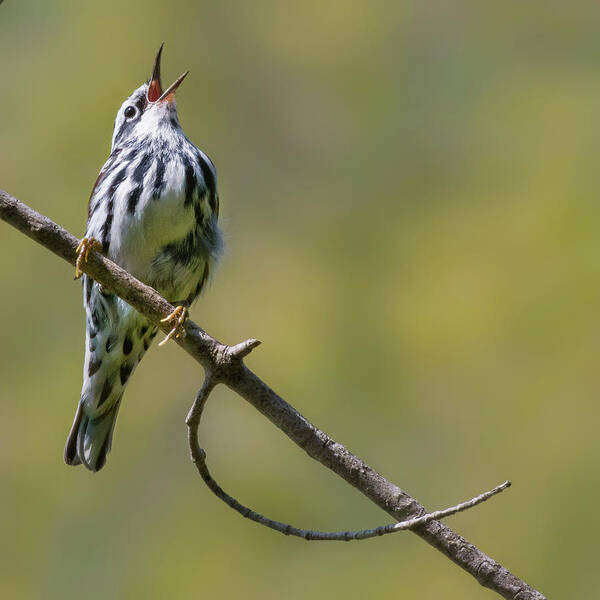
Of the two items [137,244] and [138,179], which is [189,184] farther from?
[137,244]

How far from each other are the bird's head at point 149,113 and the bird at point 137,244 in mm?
18

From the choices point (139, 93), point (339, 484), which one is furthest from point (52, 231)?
point (339, 484)

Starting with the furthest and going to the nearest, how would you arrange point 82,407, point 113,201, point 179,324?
point 82,407, point 113,201, point 179,324

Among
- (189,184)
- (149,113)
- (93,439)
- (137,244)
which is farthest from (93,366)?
(149,113)

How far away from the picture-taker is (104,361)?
3531mm

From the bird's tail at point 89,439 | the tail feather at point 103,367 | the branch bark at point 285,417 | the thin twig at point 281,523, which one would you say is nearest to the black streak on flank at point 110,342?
the tail feather at point 103,367

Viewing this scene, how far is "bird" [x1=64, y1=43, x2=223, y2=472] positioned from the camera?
335 centimetres

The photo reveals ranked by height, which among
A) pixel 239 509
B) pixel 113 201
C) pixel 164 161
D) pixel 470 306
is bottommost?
pixel 239 509

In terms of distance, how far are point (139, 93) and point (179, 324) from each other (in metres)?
1.88

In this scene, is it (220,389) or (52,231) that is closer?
(52,231)

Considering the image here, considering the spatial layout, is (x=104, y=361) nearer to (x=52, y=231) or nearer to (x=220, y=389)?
(x=52, y=231)

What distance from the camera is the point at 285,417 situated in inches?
92.7

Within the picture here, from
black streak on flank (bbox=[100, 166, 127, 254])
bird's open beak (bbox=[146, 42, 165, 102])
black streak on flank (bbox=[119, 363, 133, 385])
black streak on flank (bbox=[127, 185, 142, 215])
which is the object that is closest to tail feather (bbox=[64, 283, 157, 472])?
black streak on flank (bbox=[119, 363, 133, 385])

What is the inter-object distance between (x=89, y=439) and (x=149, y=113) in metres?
1.44
